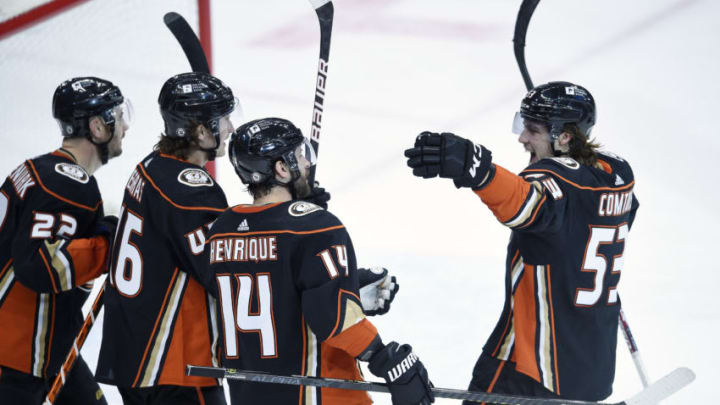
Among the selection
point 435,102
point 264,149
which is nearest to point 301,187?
point 264,149

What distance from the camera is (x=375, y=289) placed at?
2.64 metres

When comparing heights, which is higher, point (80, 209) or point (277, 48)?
point (277, 48)

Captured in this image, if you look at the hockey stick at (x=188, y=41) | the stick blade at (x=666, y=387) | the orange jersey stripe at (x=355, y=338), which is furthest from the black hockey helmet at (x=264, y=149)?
the hockey stick at (x=188, y=41)

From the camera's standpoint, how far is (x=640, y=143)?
5.59 metres

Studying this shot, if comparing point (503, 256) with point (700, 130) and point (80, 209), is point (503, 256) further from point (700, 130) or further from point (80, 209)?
point (80, 209)

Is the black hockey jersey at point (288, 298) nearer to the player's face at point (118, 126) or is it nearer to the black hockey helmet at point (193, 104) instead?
the black hockey helmet at point (193, 104)

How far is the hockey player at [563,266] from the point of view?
2.41 metres

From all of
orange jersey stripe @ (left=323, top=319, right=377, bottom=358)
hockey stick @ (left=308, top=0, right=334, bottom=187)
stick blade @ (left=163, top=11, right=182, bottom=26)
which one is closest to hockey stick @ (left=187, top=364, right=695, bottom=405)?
orange jersey stripe @ (left=323, top=319, right=377, bottom=358)

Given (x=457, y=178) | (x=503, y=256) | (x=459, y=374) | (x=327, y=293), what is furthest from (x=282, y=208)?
(x=503, y=256)

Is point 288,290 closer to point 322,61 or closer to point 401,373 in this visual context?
A: point 401,373

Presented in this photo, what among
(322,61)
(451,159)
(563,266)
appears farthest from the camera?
(322,61)

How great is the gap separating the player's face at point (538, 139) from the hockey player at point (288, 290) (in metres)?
0.73

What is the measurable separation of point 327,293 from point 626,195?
3.16ft

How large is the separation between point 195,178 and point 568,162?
3.43ft
